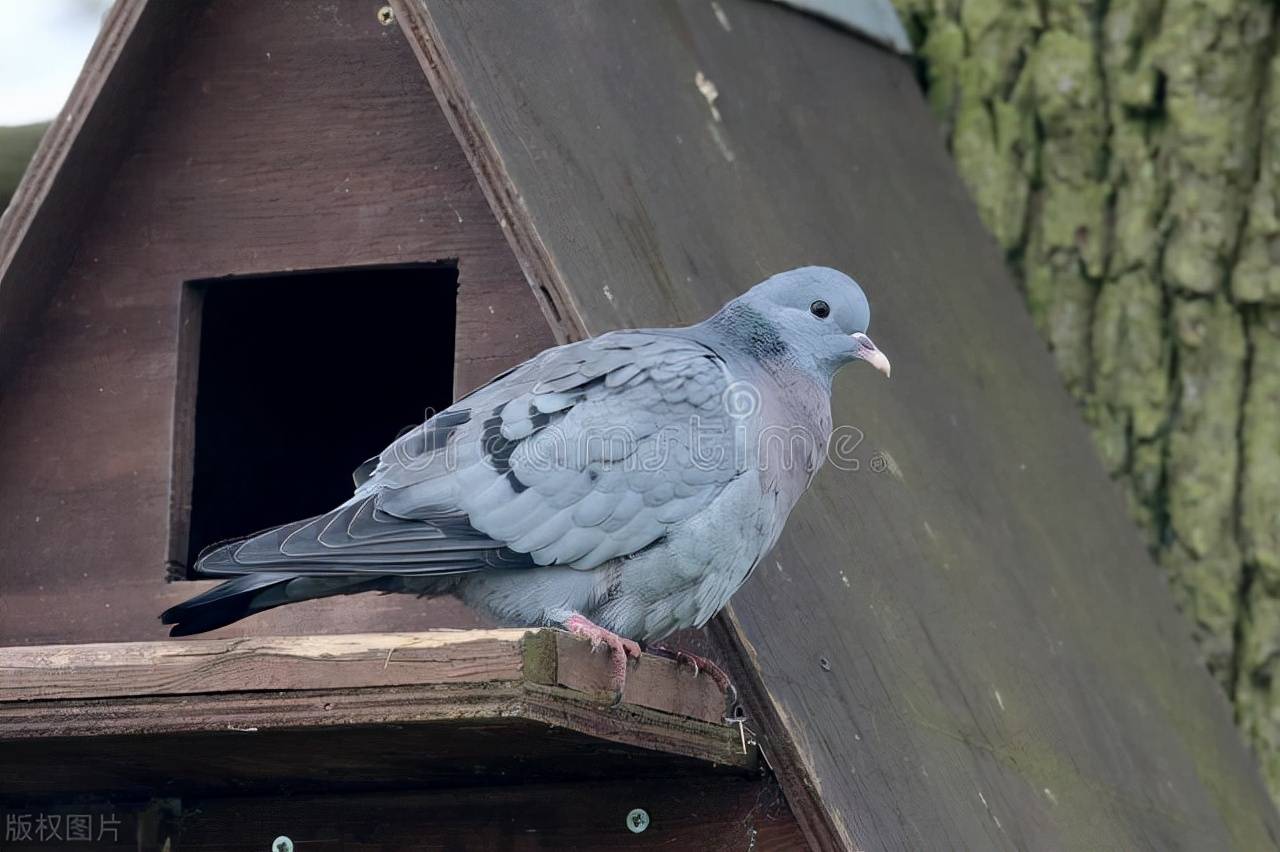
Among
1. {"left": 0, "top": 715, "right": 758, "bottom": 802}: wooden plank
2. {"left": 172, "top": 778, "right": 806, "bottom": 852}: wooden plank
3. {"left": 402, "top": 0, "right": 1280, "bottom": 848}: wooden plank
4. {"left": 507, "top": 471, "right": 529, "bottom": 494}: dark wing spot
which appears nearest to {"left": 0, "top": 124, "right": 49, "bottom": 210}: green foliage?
{"left": 402, "top": 0, "right": 1280, "bottom": 848}: wooden plank

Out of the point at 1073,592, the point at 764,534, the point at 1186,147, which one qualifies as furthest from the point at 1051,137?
the point at 764,534

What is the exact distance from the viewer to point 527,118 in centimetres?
379

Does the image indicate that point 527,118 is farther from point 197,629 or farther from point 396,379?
point 396,379

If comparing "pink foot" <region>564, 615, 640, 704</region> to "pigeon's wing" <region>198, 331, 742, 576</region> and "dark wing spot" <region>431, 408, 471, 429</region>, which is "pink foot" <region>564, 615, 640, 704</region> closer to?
"pigeon's wing" <region>198, 331, 742, 576</region>

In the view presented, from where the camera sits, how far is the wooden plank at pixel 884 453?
362cm

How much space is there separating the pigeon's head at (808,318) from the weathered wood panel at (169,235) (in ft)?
1.98

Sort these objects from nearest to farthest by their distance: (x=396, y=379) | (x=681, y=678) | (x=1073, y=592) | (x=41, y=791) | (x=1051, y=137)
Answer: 1. (x=681, y=678)
2. (x=41, y=791)
3. (x=1073, y=592)
4. (x=396, y=379)
5. (x=1051, y=137)

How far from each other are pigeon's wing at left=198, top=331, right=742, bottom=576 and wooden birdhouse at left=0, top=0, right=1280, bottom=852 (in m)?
0.24

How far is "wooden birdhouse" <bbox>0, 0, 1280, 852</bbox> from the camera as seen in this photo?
3.15m

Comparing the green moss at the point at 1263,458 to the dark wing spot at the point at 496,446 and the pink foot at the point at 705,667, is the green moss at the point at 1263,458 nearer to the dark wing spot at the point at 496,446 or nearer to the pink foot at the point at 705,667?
the pink foot at the point at 705,667

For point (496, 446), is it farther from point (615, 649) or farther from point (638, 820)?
point (638, 820)

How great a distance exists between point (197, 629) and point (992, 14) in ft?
12.1

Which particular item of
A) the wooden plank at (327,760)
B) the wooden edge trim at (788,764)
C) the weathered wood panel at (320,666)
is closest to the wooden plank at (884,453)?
the wooden edge trim at (788,764)

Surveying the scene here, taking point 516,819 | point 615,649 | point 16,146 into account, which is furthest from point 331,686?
point 16,146
